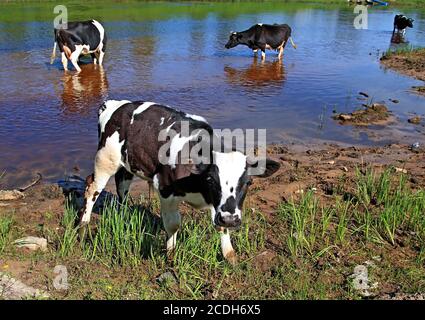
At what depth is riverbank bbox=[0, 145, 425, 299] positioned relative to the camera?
154 inches

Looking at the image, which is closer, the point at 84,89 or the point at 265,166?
the point at 265,166

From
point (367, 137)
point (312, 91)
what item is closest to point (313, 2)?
point (312, 91)

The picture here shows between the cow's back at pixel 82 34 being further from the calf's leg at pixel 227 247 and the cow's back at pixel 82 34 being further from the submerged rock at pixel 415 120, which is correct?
the calf's leg at pixel 227 247

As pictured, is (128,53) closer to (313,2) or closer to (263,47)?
(263,47)

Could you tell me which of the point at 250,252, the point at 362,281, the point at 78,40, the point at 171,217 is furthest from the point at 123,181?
the point at 78,40

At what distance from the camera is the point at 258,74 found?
14352 millimetres

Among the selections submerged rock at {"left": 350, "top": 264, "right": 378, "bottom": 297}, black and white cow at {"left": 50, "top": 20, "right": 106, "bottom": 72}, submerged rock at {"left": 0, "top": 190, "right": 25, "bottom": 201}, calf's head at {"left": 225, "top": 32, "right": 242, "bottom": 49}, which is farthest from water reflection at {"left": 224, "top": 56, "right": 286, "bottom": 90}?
submerged rock at {"left": 350, "top": 264, "right": 378, "bottom": 297}

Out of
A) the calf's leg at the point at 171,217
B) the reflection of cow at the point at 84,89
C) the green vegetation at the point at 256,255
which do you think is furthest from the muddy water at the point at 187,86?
the calf's leg at the point at 171,217

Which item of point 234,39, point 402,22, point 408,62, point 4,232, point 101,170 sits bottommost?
point 4,232

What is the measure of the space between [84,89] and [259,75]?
17.7 ft

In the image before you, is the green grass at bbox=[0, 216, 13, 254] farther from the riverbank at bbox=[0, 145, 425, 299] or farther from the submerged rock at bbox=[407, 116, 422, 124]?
the submerged rock at bbox=[407, 116, 422, 124]

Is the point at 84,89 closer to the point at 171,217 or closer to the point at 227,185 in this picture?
the point at 171,217

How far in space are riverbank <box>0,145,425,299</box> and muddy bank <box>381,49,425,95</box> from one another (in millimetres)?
10259

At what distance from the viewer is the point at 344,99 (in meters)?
11.4
